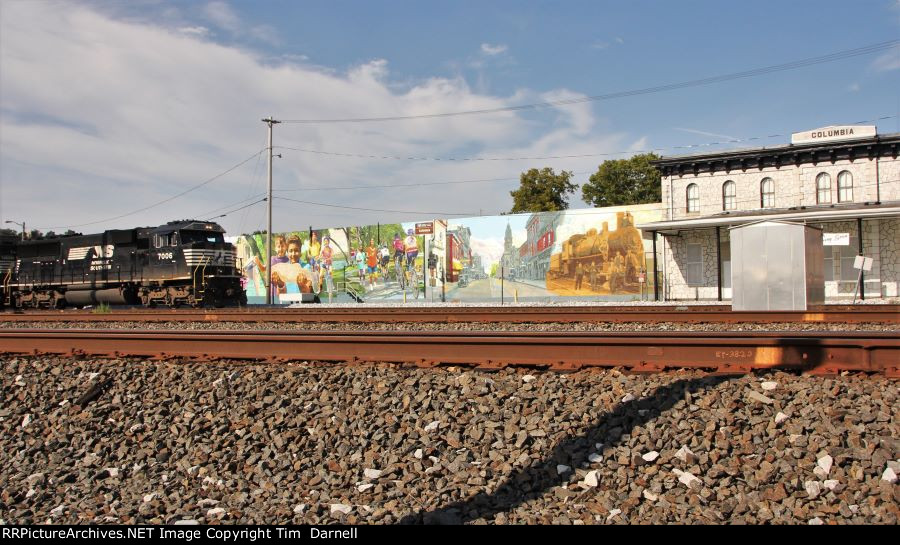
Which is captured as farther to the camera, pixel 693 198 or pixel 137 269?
pixel 693 198

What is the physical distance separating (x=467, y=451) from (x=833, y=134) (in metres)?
31.9

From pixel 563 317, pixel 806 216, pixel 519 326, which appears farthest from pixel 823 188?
pixel 519 326

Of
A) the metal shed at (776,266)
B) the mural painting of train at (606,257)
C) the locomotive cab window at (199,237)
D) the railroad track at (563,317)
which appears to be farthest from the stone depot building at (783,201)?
the locomotive cab window at (199,237)

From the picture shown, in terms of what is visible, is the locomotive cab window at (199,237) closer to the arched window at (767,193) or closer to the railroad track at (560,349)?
the railroad track at (560,349)

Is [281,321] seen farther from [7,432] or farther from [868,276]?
[868,276]

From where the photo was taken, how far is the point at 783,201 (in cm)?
3025

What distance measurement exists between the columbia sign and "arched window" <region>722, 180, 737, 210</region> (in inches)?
133

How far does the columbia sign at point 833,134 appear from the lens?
94.0 ft

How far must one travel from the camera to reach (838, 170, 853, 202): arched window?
29.0 metres

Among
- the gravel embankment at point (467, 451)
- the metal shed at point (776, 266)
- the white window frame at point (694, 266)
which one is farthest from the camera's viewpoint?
the white window frame at point (694, 266)

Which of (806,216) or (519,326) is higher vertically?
(806,216)

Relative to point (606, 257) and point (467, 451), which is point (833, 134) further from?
point (467, 451)

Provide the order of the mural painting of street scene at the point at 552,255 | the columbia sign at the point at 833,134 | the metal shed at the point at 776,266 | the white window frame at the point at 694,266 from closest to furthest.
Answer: the metal shed at the point at 776,266, the columbia sign at the point at 833,134, the white window frame at the point at 694,266, the mural painting of street scene at the point at 552,255

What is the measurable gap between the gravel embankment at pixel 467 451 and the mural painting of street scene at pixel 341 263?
31.9 m
